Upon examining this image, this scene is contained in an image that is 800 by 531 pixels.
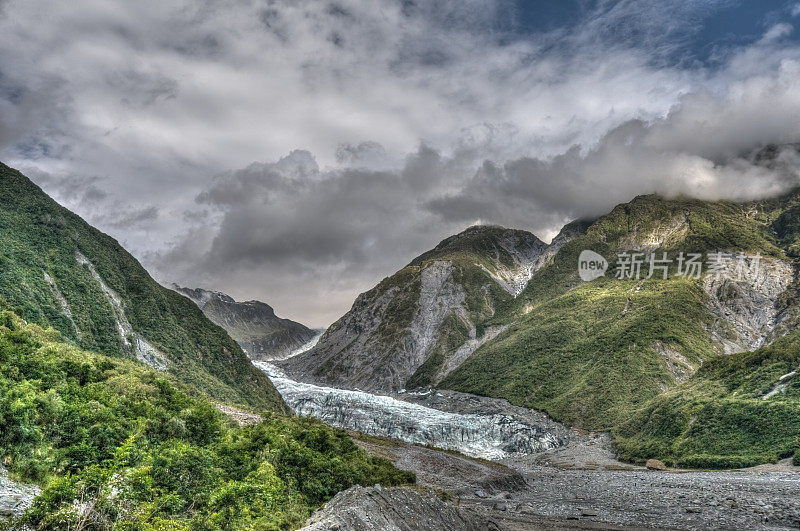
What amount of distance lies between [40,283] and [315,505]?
6081 centimetres

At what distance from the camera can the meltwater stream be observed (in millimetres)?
113688

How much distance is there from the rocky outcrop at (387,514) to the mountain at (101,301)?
51983mm

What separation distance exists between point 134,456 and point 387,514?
10.7 m

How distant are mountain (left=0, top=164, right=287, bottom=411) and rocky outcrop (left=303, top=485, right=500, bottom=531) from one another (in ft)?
171

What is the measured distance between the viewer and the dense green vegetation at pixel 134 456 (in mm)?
11727

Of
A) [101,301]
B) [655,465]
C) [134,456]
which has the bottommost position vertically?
[655,465]

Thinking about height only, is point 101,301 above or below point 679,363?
below

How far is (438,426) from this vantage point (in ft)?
406

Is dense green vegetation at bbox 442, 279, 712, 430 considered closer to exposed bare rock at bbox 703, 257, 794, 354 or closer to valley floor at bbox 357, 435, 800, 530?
exposed bare rock at bbox 703, 257, 794, 354

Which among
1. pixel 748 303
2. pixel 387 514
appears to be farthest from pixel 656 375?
pixel 387 514

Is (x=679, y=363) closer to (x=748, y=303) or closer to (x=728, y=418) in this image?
(x=748, y=303)

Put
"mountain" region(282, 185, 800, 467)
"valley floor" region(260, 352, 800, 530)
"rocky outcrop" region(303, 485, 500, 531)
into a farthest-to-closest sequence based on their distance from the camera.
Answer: "mountain" region(282, 185, 800, 467)
"valley floor" region(260, 352, 800, 530)
"rocky outcrop" region(303, 485, 500, 531)

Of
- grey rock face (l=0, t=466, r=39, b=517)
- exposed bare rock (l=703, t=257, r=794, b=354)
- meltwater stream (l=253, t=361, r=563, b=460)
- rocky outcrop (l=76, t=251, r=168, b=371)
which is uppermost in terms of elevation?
exposed bare rock (l=703, t=257, r=794, b=354)

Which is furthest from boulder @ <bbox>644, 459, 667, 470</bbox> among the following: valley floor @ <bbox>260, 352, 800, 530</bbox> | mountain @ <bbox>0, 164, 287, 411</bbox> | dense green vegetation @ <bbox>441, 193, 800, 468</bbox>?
mountain @ <bbox>0, 164, 287, 411</bbox>
